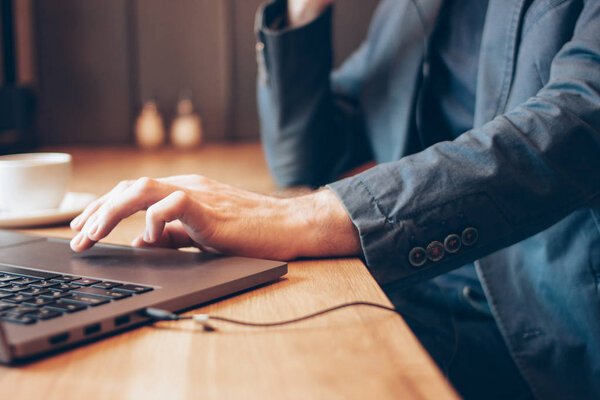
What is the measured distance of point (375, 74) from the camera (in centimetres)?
122

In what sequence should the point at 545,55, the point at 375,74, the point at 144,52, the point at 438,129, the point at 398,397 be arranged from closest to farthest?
the point at 398,397 < the point at 545,55 < the point at 438,129 < the point at 375,74 < the point at 144,52

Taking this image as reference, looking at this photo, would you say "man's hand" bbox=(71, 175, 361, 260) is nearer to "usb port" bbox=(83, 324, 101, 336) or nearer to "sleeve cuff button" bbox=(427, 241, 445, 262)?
"sleeve cuff button" bbox=(427, 241, 445, 262)

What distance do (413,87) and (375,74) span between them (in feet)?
0.52

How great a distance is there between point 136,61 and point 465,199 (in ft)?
6.36

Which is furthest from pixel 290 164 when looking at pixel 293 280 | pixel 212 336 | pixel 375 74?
pixel 212 336

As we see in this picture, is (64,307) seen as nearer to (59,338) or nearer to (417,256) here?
(59,338)

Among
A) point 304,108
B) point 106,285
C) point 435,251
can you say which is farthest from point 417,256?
point 304,108

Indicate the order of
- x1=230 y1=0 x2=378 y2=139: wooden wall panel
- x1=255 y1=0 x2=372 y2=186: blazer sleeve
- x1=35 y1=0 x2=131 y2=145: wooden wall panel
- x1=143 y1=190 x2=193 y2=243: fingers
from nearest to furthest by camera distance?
x1=143 y1=190 x2=193 y2=243: fingers
x1=255 y1=0 x2=372 y2=186: blazer sleeve
x1=35 y1=0 x2=131 y2=145: wooden wall panel
x1=230 y1=0 x2=378 y2=139: wooden wall panel

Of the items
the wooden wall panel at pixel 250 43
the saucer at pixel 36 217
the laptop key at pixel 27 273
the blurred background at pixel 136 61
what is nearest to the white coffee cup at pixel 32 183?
the saucer at pixel 36 217

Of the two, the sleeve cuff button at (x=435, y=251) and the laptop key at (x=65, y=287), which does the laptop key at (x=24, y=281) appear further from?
the sleeve cuff button at (x=435, y=251)

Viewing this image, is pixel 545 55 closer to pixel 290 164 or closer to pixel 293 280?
pixel 293 280

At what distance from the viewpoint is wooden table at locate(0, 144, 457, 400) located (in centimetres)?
32

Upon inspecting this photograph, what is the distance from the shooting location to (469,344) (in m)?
0.83

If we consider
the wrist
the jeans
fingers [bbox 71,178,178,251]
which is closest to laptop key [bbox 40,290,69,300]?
fingers [bbox 71,178,178,251]
